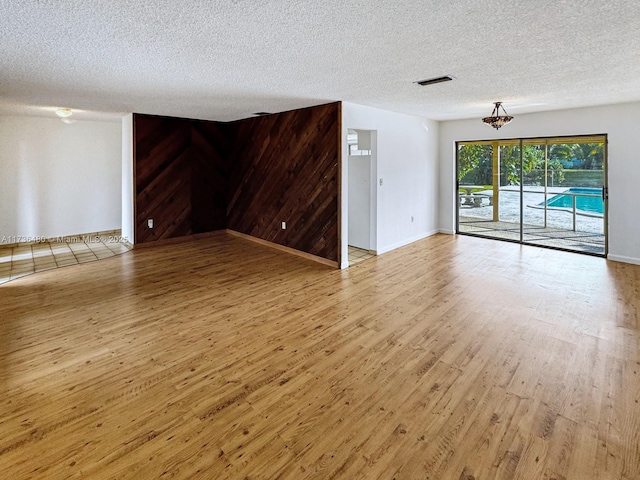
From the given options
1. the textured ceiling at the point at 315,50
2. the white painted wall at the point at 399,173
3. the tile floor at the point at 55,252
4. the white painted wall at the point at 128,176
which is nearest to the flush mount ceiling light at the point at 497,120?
the textured ceiling at the point at 315,50

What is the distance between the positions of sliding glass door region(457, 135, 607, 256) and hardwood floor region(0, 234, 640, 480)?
A: 1794 millimetres

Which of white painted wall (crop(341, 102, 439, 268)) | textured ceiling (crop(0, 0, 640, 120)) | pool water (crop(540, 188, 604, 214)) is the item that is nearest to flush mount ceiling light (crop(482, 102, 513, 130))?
textured ceiling (crop(0, 0, 640, 120))

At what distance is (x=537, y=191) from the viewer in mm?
6625

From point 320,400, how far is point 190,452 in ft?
2.56

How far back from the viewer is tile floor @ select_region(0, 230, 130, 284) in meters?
5.33

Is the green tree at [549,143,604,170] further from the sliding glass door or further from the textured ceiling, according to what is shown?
the textured ceiling

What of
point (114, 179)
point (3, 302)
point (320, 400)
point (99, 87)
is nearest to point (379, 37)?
point (320, 400)

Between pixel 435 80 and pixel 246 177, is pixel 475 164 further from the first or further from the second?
pixel 246 177

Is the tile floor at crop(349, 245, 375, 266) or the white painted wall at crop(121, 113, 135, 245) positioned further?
the white painted wall at crop(121, 113, 135, 245)

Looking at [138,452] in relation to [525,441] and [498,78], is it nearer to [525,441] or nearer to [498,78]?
[525,441]

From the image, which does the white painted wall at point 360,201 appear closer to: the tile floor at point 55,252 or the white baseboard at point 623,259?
the white baseboard at point 623,259

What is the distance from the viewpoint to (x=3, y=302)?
156 inches

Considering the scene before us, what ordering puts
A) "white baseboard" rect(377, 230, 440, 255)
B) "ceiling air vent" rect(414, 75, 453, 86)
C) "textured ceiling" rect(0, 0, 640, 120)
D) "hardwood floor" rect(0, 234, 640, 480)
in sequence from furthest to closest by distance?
"white baseboard" rect(377, 230, 440, 255) < "ceiling air vent" rect(414, 75, 453, 86) < "textured ceiling" rect(0, 0, 640, 120) < "hardwood floor" rect(0, 234, 640, 480)

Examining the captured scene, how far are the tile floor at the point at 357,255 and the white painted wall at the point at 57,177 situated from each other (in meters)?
5.27
